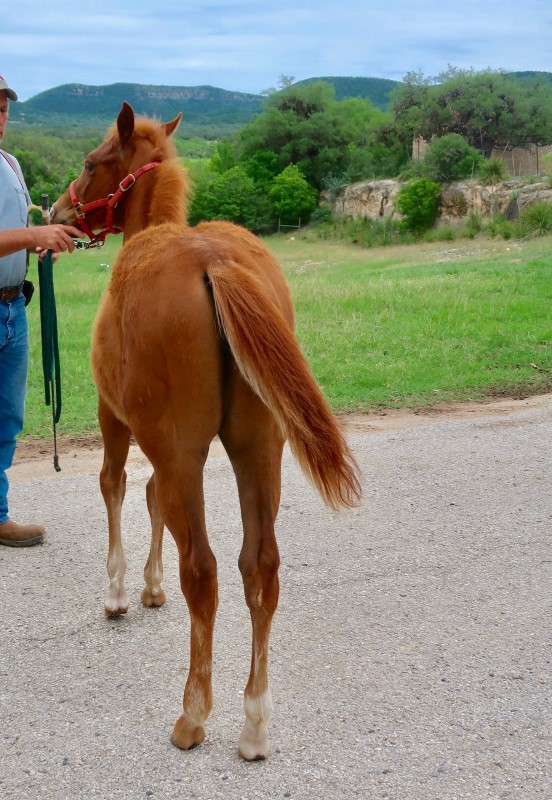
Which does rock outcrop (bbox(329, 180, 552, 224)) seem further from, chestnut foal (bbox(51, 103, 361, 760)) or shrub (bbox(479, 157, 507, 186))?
chestnut foal (bbox(51, 103, 361, 760))

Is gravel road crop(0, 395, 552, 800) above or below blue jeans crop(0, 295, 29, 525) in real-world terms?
below

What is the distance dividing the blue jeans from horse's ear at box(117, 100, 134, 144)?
4.56ft

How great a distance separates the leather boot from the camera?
16.3 feet

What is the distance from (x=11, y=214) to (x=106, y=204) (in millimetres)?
957

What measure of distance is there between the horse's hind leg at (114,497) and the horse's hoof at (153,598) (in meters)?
0.15

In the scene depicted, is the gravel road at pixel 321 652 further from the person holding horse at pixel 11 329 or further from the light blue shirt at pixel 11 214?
the light blue shirt at pixel 11 214

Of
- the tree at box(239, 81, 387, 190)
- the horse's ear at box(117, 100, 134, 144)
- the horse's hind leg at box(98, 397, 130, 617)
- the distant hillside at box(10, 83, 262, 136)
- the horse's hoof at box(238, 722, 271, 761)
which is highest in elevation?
the distant hillside at box(10, 83, 262, 136)

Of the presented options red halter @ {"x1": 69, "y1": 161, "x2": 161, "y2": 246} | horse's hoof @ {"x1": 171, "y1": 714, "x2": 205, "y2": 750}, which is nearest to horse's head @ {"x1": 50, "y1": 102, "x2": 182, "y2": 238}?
red halter @ {"x1": 69, "y1": 161, "x2": 161, "y2": 246}

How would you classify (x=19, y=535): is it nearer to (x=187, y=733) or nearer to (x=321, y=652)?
(x=321, y=652)

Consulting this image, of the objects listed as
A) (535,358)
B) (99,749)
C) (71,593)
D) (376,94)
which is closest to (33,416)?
(71,593)

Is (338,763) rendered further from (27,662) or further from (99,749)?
(27,662)

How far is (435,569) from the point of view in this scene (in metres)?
4.57

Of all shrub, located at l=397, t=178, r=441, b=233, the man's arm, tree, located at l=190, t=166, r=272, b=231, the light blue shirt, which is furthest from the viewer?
tree, located at l=190, t=166, r=272, b=231

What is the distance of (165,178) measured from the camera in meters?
3.94
